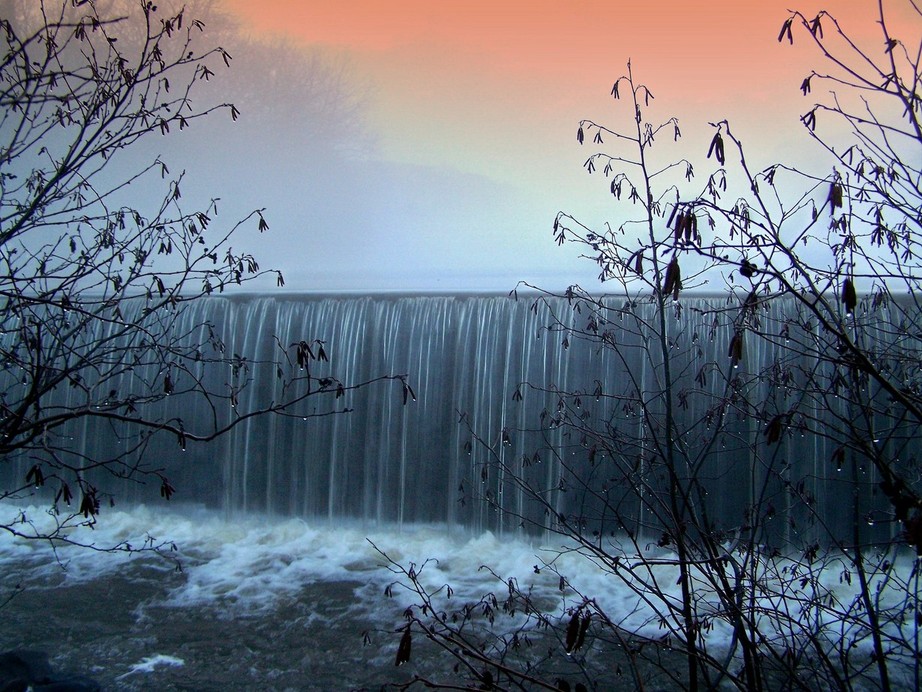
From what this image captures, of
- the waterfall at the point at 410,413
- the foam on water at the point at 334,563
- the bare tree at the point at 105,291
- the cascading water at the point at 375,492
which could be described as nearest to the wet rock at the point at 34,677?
the cascading water at the point at 375,492

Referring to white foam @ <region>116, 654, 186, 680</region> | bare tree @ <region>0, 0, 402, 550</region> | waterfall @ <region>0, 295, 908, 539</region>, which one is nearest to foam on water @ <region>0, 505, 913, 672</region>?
waterfall @ <region>0, 295, 908, 539</region>

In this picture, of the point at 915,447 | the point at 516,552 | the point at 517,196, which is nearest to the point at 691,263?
the point at 517,196

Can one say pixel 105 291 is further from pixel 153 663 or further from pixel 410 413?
pixel 410 413

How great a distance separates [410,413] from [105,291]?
461 cm

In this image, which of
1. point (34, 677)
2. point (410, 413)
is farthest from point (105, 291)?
point (410, 413)

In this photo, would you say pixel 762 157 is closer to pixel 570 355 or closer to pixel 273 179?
pixel 570 355

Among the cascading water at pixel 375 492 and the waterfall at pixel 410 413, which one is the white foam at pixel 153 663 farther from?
the waterfall at pixel 410 413

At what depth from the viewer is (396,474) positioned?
6918 mm

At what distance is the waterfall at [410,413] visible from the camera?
21.4 feet

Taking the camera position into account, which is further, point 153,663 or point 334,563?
point 334,563

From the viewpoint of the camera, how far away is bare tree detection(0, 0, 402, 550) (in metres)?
2.36

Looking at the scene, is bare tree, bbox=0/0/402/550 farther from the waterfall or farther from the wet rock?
Result: the wet rock

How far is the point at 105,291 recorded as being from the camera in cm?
251

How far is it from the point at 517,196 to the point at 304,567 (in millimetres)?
6445
